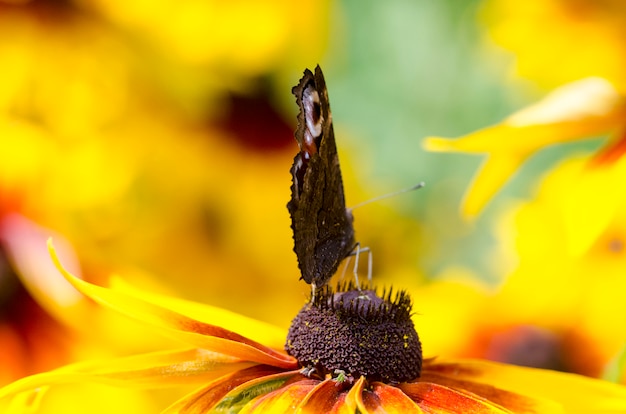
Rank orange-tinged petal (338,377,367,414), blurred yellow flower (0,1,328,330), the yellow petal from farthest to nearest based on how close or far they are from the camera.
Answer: blurred yellow flower (0,1,328,330) → the yellow petal → orange-tinged petal (338,377,367,414)

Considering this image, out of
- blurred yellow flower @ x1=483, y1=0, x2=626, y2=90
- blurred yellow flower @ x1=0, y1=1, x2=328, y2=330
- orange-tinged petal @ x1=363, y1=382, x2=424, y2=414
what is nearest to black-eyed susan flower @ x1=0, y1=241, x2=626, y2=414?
orange-tinged petal @ x1=363, y1=382, x2=424, y2=414

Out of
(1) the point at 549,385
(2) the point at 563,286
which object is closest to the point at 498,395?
(1) the point at 549,385

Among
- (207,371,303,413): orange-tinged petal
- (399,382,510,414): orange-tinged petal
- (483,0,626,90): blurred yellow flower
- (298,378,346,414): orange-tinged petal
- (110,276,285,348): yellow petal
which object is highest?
(483,0,626,90): blurred yellow flower

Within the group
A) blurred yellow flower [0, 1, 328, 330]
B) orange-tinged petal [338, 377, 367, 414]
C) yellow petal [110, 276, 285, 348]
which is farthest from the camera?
blurred yellow flower [0, 1, 328, 330]

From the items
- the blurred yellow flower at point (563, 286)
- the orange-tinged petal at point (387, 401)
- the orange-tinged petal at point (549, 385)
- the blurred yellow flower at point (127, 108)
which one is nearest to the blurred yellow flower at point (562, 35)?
the blurred yellow flower at point (563, 286)

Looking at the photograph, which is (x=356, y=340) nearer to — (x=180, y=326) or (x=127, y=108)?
(x=180, y=326)

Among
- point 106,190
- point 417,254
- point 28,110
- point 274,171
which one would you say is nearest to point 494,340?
point 417,254

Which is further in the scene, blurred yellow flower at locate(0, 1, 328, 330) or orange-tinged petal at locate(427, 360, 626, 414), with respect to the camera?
blurred yellow flower at locate(0, 1, 328, 330)

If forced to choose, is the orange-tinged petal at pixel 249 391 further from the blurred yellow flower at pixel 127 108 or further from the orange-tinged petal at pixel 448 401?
the blurred yellow flower at pixel 127 108

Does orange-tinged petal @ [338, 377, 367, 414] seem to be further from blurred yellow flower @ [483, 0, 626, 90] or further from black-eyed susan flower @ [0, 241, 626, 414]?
blurred yellow flower @ [483, 0, 626, 90]
